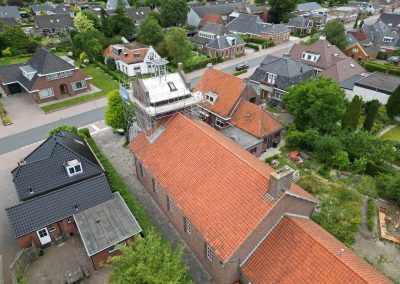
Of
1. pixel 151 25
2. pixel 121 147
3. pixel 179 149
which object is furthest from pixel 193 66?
pixel 179 149

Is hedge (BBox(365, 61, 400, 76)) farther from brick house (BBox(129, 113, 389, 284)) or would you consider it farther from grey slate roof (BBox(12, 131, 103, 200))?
grey slate roof (BBox(12, 131, 103, 200))

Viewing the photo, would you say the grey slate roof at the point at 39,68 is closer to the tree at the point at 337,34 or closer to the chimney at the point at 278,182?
the chimney at the point at 278,182

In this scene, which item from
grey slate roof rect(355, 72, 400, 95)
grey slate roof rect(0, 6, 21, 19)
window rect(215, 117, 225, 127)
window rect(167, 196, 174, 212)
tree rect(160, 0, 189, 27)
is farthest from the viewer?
grey slate roof rect(0, 6, 21, 19)

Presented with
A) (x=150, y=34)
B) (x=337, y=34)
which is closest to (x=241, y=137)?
(x=150, y=34)

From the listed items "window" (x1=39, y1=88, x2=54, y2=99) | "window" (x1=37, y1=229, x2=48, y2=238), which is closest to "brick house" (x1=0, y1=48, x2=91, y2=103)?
"window" (x1=39, y1=88, x2=54, y2=99)

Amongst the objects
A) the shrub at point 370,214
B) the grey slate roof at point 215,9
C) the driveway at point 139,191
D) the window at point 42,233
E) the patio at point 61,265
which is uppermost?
the grey slate roof at point 215,9

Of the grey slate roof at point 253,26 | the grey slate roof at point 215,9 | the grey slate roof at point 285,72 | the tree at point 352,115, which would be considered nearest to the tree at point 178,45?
the grey slate roof at point 285,72

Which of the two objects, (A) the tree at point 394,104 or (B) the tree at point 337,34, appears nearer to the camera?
(A) the tree at point 394,104
